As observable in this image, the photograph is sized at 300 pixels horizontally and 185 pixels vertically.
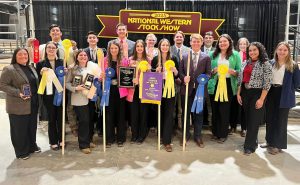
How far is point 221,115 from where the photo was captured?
14.3ft

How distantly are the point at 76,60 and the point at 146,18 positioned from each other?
1.87 m

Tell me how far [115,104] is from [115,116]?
0.21 m

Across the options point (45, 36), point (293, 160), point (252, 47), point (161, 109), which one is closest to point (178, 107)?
point (161, 109)

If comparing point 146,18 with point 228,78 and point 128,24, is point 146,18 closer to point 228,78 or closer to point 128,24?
point 128,24

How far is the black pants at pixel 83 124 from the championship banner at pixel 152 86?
0.80 m

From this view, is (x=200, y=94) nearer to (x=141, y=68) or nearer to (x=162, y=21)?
(x=141, y=68)

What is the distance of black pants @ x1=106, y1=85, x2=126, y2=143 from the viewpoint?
415 cm

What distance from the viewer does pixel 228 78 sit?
4.33 metres

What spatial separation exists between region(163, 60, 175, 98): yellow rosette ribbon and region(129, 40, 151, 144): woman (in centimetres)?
34

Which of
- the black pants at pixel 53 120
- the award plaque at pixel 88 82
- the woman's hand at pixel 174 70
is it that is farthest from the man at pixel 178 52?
the black pants at pixel 53 120

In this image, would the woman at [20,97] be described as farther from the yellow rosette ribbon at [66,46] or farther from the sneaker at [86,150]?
the sneaker at [86,150]

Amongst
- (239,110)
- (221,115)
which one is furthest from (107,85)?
(239,110)

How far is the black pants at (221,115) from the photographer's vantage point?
4.33 metres

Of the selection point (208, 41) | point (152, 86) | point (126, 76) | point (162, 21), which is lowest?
point (152, 86)
